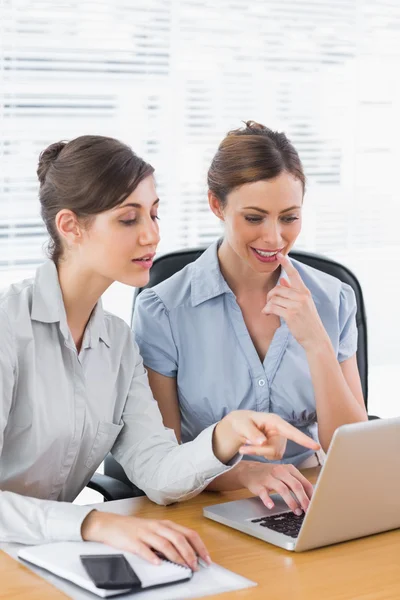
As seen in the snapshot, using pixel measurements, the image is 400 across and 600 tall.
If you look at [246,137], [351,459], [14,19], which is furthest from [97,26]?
[351,459]

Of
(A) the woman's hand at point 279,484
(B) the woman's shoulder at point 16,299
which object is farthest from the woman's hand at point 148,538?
(B) the woman's shoulder at point 16,299

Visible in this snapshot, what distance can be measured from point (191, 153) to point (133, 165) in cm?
201

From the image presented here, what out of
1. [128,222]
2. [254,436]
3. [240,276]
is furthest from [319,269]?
[254,436]

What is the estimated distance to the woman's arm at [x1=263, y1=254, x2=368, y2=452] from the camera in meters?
2.13

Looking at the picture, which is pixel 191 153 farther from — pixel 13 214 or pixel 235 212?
pixel 235 212

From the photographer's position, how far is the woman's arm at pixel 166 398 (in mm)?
2168

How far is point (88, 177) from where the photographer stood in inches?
72.4

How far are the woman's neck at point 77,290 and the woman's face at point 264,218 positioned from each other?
1.30 ft

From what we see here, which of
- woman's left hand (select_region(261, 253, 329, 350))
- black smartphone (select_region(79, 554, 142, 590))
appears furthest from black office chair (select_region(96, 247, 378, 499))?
black smartphone (select_region(79, 554, 142, 590))

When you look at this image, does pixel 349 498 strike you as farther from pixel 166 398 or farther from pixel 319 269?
pixel 319 269

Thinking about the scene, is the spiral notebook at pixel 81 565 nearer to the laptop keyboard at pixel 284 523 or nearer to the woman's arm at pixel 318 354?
the laptop keyboard at pixel 284 523

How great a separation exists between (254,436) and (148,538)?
0.27 meters

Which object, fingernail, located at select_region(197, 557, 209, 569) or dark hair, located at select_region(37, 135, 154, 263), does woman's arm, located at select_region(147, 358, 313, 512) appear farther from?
dark hair, located at select_region(37, 135, 154, 263)

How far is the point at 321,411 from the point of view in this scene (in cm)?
215
